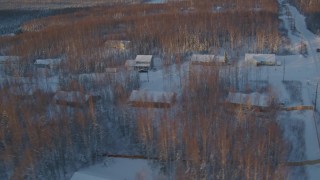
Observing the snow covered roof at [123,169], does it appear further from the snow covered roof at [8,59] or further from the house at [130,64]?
the snow covered roof at [8,59]

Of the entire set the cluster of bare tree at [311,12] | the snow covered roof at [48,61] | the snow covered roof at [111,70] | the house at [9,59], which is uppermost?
the cluster of bare tree at [311,12]

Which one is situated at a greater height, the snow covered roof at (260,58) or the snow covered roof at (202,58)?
the snow covered roof at (202,58)

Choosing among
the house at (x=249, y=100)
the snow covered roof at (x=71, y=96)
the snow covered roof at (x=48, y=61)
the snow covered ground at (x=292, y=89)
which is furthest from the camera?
the snow covered roof at (x=48, y=61)

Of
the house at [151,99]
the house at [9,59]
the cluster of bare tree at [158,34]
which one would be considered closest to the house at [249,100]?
the house at [151,99]

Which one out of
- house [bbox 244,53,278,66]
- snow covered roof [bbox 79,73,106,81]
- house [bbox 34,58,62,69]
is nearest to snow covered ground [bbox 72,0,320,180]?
house [bbox 244,53,278,66]

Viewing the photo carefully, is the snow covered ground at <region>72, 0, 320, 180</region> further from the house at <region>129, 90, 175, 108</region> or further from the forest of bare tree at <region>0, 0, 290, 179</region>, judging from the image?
the house at <region>129, 90, 175, 108</region>

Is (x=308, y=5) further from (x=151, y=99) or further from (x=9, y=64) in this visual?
(x=9, y=64)

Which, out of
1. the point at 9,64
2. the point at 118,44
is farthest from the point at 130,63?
the point at 9,64

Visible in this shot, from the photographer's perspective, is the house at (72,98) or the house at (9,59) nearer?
the house at (72,98)
